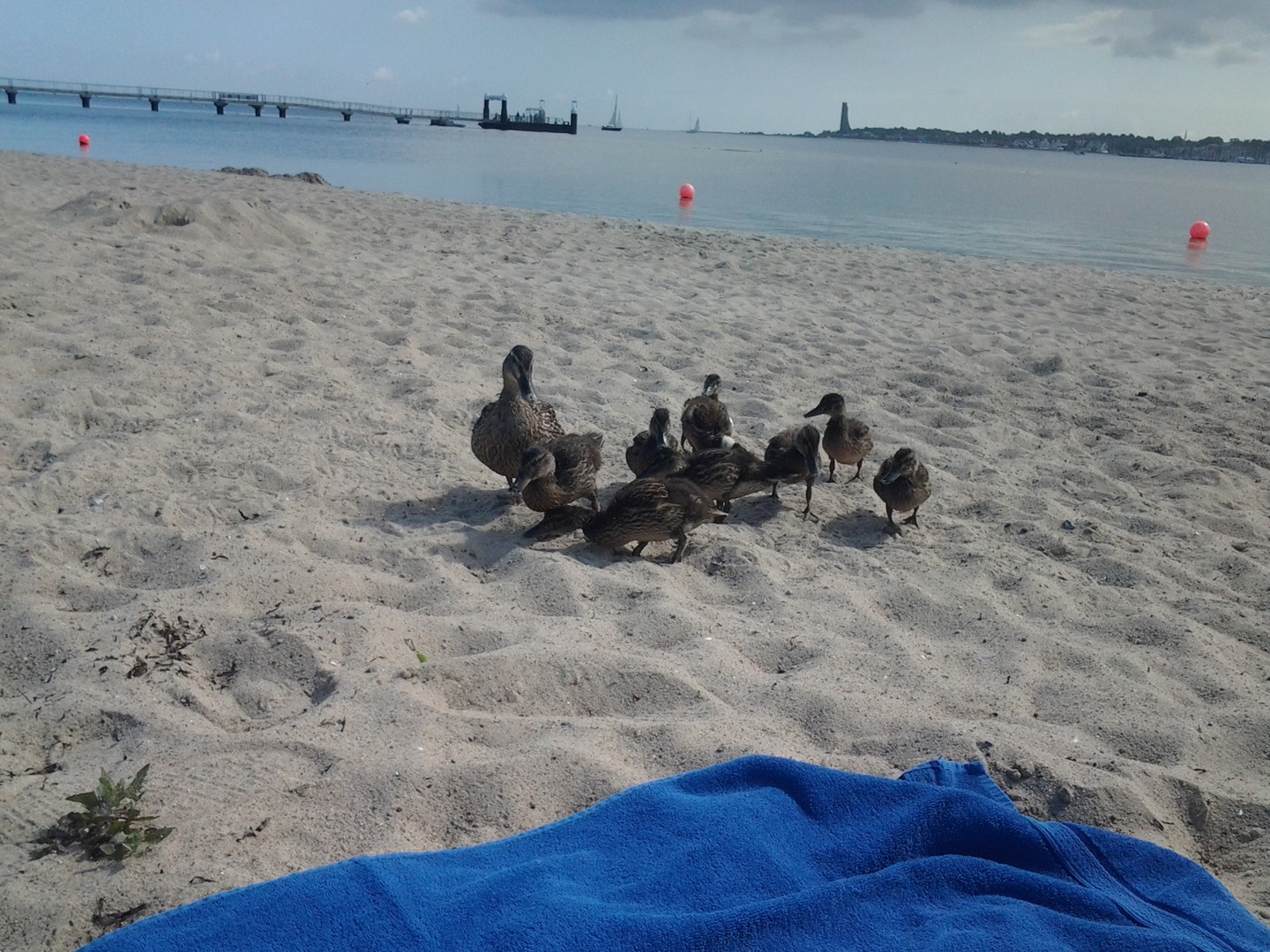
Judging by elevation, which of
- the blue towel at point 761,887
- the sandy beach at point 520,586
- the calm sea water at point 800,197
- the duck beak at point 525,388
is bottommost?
the blue towel at point 761,887

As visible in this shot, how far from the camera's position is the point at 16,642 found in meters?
3.33

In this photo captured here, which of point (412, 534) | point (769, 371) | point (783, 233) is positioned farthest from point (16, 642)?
point (783, 233)

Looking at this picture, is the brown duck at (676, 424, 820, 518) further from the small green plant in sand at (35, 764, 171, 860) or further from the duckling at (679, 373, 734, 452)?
the small green plant in sand at (35, 764, 171, 860)

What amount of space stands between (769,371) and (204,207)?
7.15m

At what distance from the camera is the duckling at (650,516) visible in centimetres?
456

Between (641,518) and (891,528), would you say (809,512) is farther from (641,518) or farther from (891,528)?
(641,518)

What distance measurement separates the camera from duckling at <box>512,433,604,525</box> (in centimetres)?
471

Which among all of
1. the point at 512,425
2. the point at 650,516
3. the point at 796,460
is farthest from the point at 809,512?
the point at 512,425

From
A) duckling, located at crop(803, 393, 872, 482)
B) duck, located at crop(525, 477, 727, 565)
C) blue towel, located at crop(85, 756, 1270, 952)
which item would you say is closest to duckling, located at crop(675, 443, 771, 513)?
duck, located at crop(525, 477, 727, 565)

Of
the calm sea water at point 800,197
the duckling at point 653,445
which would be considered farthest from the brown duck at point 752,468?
the calm sea water at point 800,197

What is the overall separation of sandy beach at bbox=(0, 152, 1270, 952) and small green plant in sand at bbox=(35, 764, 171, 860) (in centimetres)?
5

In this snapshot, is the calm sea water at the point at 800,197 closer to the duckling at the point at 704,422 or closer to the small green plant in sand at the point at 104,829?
the duckling at the point at 704,422

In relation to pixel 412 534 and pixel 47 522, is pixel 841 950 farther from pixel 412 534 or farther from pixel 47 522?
pixel 47 522

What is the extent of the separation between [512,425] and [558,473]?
403 mm
